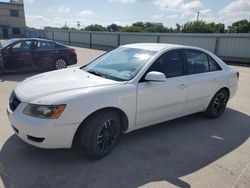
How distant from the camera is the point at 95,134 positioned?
3072 mm

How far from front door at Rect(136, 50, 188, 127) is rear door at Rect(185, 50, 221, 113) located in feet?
0.68

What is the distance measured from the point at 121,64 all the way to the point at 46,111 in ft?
5.15

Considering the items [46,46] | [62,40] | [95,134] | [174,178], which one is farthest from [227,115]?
[62,40]

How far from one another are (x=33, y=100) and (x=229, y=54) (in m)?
18.5

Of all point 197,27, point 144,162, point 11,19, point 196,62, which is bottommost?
point 144,162

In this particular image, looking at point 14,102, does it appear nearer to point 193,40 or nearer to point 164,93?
point 164,93

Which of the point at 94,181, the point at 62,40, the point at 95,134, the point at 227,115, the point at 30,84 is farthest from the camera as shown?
the point at 62,40

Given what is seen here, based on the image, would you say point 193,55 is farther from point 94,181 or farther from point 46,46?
point 46,46

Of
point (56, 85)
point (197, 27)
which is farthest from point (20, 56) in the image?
point (197, 27)

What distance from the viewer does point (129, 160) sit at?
3.34 metres

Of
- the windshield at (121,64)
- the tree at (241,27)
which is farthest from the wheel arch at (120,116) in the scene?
the tree at (241,27)

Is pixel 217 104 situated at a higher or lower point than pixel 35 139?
lower

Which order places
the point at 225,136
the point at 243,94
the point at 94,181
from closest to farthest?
the point at 94,181 < the point at 225,136 < the point at 243,94

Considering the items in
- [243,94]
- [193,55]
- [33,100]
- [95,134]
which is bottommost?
[243,94]
